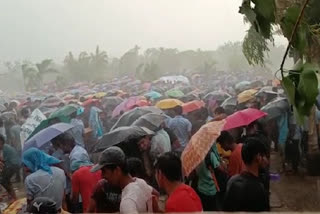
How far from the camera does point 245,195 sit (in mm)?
2701

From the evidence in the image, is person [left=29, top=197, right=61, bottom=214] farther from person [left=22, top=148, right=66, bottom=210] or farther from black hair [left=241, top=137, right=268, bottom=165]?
black hair [left=241, top=137, right=268, bottom=165]

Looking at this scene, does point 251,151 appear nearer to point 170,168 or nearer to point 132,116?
point 170,168

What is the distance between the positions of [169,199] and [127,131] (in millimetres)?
2672

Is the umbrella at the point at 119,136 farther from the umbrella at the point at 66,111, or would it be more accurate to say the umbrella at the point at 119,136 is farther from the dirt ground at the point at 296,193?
the umbrella at the point at 66,111

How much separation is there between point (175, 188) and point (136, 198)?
25 cm

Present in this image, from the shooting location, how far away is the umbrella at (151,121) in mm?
5951

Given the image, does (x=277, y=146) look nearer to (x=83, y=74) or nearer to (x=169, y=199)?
(x=169, y=199)

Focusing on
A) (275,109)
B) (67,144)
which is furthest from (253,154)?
(275,109)

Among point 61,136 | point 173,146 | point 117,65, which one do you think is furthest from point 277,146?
point 117,65

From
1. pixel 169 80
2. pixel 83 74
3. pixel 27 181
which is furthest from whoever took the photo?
pixel 83 74

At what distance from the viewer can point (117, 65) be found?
47344mm

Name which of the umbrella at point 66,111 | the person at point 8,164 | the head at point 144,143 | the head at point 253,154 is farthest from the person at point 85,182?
the umbrella at point 66,111

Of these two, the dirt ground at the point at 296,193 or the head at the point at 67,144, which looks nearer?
the head at the point at 67,144

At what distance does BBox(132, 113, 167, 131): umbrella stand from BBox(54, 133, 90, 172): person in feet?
3.98
